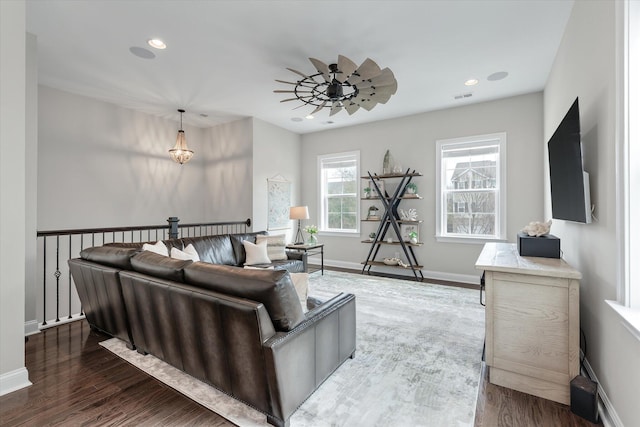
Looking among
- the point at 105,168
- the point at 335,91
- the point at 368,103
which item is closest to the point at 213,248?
the point at 105,168

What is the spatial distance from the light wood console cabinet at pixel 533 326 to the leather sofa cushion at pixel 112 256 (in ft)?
9.05

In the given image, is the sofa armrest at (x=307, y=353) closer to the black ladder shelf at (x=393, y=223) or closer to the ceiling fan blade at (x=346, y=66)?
the ceiling fan blade at (x=346, y=66)

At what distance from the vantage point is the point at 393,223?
514 cm

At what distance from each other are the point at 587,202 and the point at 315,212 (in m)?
4.93

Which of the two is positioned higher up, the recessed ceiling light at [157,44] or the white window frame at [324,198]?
the recessed ceiling light at [157,44]

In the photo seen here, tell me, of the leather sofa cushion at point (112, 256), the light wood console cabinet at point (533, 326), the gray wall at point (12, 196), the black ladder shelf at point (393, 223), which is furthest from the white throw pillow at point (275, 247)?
the light wood console cabinet at point (533, 326)

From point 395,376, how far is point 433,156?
13.0ft

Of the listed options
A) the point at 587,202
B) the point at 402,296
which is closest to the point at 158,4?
the point at 587,202

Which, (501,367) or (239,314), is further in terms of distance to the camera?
(501,367)

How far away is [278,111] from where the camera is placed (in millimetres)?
5082

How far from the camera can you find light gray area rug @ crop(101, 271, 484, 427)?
1.70 metres

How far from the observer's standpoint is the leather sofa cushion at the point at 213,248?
3.84 meters

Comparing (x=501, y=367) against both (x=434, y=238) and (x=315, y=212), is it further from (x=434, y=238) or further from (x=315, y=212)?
(x=315, y=212)

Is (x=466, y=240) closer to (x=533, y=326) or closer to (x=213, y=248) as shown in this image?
(x=533, y=326)
